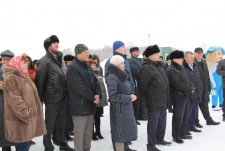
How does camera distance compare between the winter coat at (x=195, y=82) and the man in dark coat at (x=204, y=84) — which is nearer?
the winter coat at (x=195, y=82)

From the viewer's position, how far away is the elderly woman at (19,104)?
4.23 meters

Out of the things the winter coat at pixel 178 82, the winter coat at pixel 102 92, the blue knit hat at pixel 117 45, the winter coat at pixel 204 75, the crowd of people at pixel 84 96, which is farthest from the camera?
the winter coat at pixel 204 75

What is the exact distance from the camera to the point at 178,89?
6090 millimetres

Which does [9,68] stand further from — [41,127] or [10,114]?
[41,127]

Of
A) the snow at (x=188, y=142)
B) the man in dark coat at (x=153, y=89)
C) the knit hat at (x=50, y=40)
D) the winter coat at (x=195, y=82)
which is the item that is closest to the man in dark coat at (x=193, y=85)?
the winter coat at (x=195, y=82)

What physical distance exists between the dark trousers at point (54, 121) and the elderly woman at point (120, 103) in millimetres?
1138

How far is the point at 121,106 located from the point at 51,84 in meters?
1.33

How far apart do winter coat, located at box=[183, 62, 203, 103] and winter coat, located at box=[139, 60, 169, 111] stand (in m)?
1.24

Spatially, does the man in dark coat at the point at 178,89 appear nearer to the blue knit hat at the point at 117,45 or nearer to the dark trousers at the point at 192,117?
the dark trousers at the point at 192,117

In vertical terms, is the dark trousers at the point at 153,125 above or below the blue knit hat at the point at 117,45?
below

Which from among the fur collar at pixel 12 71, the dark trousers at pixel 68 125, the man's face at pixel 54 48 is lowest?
the dark trousers at pixel 68 125

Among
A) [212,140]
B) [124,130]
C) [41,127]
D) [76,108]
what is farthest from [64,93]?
[212,140]

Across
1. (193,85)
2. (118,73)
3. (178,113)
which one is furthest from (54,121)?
(193,85)

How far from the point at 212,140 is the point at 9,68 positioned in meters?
4.12
